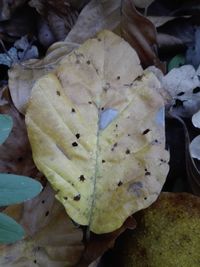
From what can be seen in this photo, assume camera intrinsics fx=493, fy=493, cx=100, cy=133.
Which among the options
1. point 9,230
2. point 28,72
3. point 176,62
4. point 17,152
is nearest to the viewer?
point 9,230

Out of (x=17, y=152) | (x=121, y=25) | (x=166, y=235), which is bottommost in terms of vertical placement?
(x=166, y=235)

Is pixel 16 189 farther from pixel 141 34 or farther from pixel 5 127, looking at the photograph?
pixel 141 34

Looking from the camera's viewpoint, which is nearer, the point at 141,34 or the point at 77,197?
the point at 77,197

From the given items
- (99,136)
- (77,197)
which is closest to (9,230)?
(77,197)

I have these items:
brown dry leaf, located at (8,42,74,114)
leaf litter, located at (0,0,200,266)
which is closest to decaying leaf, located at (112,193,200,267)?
leaf litter, located at (0,0,200,266)

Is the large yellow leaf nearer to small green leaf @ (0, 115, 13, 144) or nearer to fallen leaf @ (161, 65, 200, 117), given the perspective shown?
small green leaf @ (0, 115, 13, 144)

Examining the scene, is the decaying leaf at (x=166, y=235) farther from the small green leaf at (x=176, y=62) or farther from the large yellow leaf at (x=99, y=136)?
the small green leaf at (x=176, y=62)

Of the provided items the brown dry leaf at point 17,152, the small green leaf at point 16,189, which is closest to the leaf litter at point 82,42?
the brown dry leaf at point 17,152
